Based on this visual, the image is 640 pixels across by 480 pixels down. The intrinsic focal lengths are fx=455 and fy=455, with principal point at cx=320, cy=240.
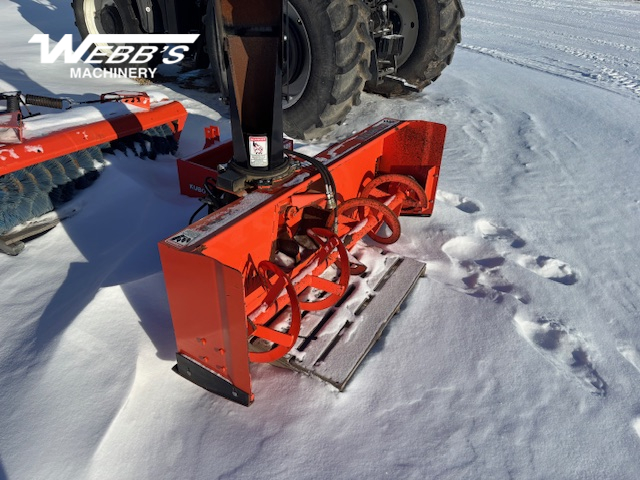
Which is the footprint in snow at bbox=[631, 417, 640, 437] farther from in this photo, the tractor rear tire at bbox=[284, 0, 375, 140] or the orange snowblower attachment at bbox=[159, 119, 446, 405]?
the tractor rear tire at bbox=[284, 0, 375, 140]

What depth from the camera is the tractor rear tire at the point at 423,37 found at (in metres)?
4.57

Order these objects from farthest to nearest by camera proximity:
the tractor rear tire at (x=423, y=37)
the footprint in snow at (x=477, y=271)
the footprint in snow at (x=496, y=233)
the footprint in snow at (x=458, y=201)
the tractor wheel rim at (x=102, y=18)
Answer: the tractor wheel rim at (x=102, y=18) < the tractor rear tire at (x=423, y=37) < the footprint in snow at (x=458, y=201) < the footprint in snow at (x=496, y=233) < the footprint in snow at (x=477, y=271)

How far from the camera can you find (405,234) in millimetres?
2957

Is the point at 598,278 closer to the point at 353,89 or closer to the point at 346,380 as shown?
the point at 346,380

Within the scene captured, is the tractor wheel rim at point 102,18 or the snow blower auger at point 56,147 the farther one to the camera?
the tractor wheel rim at point 102,18

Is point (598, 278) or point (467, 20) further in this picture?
point (467, 20)

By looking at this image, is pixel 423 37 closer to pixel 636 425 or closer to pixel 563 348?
pixel 563 348

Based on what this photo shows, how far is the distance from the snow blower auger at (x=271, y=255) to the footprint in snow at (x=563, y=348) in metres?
0.62

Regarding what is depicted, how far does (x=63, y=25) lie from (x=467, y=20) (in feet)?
27.6

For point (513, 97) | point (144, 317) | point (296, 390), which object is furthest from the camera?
point (513, 97)

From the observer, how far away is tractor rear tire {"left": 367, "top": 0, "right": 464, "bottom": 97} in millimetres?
4566

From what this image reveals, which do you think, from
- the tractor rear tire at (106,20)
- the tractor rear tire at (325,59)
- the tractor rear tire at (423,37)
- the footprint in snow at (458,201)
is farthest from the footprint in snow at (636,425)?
the tractor rear tire at (106,20)

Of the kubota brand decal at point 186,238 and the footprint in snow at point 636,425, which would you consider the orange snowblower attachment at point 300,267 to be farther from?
the footprint in snow at point 636,425

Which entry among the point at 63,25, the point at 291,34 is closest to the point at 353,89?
the point at 291,34
